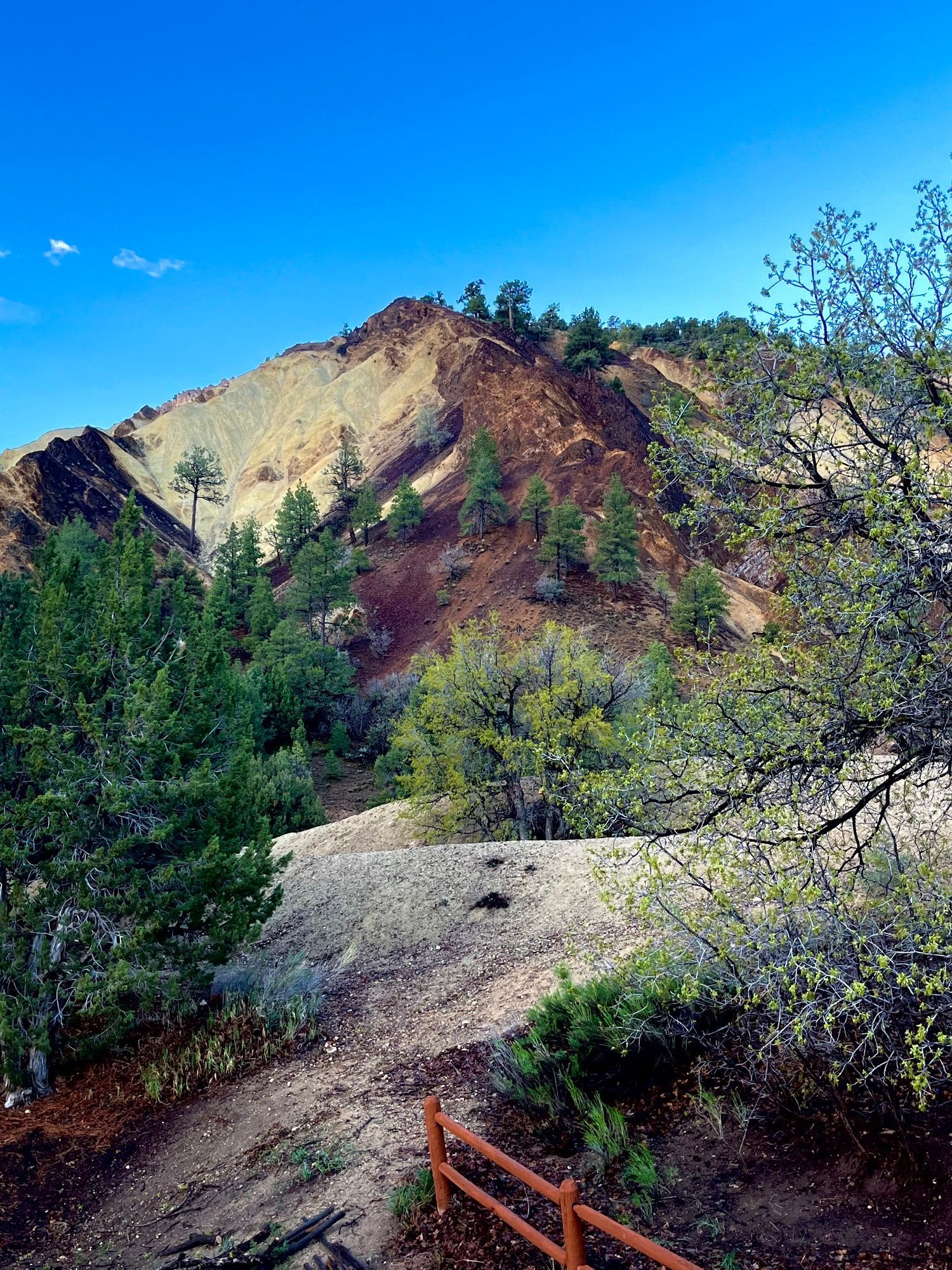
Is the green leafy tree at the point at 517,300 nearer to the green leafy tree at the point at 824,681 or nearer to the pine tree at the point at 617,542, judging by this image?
the pine tree at the point at 617,542

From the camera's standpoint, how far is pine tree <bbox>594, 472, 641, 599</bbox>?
46.2 meters

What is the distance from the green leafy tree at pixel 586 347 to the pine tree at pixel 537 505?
2610 centimetres

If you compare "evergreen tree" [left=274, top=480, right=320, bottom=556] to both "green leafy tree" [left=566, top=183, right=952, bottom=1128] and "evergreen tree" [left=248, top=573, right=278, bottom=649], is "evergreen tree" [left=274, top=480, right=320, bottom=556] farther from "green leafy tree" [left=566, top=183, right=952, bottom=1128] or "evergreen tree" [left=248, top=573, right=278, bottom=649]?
"green leafy tree" [left=566, top=183, right=952, bottom=1128]

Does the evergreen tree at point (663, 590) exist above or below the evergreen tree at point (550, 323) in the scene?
below

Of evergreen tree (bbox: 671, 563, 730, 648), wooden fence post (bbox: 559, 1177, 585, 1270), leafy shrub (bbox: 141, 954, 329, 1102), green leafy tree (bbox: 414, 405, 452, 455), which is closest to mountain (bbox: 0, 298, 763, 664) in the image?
green leafy tree (bbox: 414, 405, 452, 455)

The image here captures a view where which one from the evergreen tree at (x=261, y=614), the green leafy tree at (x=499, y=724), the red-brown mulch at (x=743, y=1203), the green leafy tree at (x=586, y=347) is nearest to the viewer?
the red-brown mulch at (x=743, y=1203)

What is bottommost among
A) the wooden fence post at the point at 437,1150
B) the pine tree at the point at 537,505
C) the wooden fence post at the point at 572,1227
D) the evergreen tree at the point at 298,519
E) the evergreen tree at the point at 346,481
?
the wooden fence post at the point at 437,1150

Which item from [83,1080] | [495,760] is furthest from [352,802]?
[83,1080]

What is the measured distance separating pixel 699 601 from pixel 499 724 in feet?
76.5

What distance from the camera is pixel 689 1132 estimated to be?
606cm

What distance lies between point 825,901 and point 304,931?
34.0ft

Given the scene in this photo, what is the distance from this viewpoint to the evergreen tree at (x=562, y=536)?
1881 inches

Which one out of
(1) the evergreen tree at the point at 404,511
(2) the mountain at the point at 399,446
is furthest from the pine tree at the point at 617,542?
(1) the evergreen tree at the point at 404,511

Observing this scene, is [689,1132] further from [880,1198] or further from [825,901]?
[825,901]
